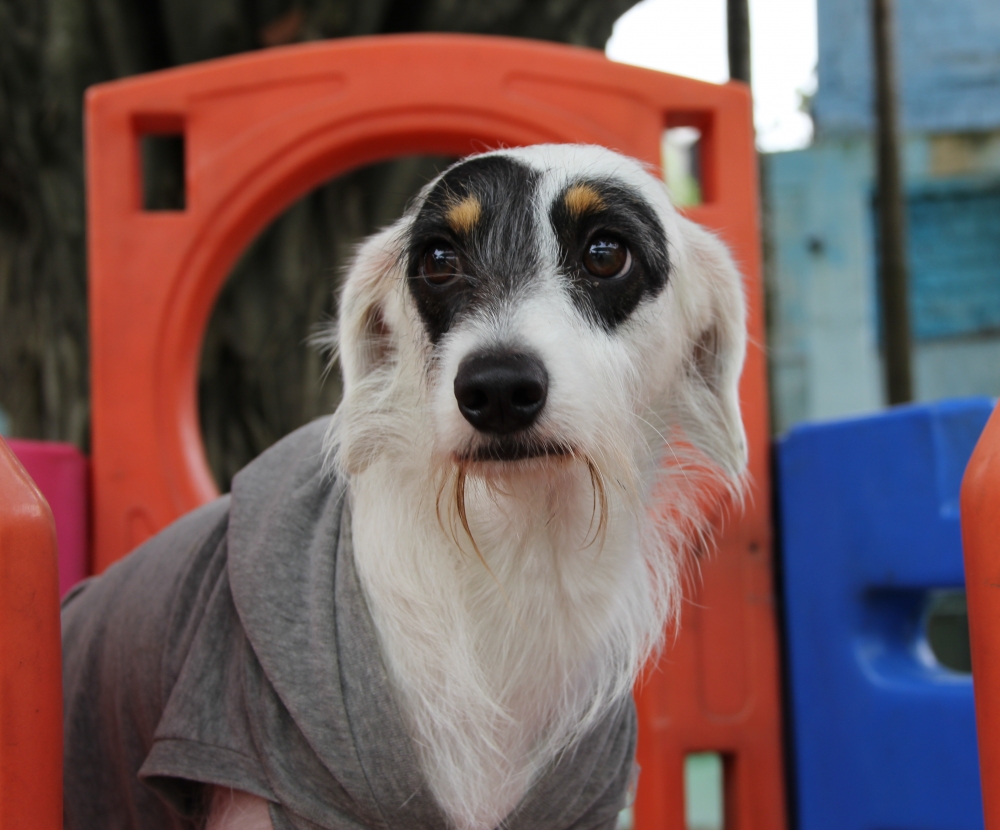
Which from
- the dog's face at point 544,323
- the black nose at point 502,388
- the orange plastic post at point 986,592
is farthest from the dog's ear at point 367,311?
the orange plastic post at point 986,592

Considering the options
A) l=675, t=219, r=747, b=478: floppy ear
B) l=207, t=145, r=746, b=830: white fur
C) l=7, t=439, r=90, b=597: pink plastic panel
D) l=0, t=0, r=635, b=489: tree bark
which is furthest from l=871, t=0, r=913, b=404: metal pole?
l=7, t=439, r=90, b=597: pink plastic panel

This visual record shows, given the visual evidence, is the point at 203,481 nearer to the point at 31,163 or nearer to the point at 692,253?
the point at 692,253

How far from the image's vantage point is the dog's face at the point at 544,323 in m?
1.22

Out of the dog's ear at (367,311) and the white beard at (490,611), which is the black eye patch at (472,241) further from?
the white beard at (490,611)

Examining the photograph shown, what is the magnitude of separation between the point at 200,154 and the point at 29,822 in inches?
64.1

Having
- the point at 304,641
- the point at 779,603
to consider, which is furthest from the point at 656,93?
the point at 304,641

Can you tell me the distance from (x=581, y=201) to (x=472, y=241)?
0.56 ft

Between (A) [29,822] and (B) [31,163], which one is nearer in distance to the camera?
(A) [29,822]

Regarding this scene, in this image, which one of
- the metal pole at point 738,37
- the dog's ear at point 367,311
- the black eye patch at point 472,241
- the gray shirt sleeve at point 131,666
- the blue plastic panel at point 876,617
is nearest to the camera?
the black eye patch at point 472,241

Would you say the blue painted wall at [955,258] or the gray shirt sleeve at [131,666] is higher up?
the blue painted wall at [955,258]

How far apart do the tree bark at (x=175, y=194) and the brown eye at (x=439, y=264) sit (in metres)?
2.22

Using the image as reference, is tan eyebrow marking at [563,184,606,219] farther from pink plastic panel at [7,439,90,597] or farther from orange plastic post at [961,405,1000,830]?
pink plastic panel at [7,439,90,597]

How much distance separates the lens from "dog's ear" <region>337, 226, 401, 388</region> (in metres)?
1.57

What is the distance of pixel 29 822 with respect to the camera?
1163 millimetres
